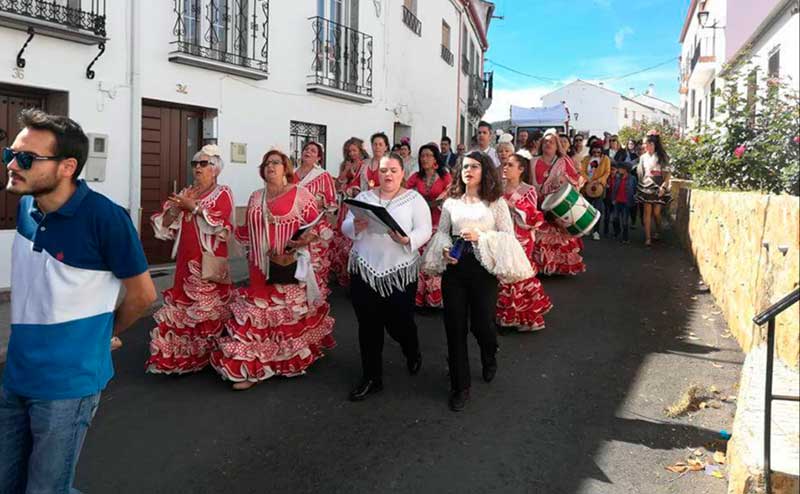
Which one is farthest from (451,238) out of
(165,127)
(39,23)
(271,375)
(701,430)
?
(165,127)

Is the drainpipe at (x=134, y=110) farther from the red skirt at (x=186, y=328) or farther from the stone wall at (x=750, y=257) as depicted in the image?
the stone wall at (x=750, y=257)

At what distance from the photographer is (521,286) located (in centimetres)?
647

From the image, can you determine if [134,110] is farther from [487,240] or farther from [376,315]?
[487,240]

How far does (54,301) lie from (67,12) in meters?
7.47

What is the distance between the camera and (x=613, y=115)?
67.0 meters

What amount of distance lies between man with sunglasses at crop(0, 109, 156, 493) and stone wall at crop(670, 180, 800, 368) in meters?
3.08

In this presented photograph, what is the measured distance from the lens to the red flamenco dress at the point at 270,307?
16.3 feet

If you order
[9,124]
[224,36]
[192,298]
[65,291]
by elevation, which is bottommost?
[192,298]

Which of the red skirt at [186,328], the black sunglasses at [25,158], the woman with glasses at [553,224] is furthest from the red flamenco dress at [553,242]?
the black sunglasses at [25,158]

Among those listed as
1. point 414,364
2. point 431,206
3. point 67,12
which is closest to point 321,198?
point 431,206

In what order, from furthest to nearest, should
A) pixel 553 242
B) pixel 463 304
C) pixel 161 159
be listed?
pixel 161 159, pixel 553 242, pixel 463 304

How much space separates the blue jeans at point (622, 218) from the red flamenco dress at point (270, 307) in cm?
905

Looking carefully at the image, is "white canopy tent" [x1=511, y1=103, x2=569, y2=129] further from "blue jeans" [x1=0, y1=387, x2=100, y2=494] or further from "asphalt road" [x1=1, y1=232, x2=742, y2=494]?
"blue jeans" [x1=0, y1=387, x2=100, y2=494]

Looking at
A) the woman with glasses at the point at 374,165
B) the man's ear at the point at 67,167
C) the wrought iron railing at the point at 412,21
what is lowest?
the man's ear at the point at 67,167
